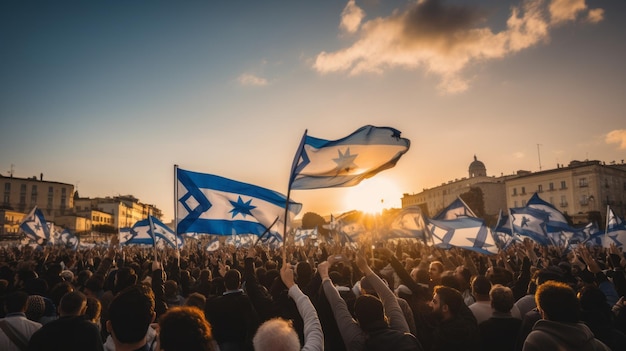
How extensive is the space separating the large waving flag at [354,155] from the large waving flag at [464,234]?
7600 millimetres

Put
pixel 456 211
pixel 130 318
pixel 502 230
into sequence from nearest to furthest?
pixel 130 318
pixel 456 211
pixel 502 230

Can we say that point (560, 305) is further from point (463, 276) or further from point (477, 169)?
point (477, 169)

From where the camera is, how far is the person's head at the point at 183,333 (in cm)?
229

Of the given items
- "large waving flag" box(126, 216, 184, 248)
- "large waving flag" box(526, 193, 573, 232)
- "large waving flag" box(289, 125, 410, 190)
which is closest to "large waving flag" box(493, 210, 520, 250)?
"large waving flag" box(526, 193, 573, 232)

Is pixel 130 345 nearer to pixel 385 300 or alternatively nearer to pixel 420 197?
pixel 385 300

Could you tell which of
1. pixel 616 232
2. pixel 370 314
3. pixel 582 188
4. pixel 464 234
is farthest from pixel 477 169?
pixel 370 314

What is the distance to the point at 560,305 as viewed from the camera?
3412 mm

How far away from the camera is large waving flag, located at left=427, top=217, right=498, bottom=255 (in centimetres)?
1329

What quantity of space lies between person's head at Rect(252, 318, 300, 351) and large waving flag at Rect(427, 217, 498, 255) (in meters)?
12.2

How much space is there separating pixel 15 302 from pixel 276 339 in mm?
3797

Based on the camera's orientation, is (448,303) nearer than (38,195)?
Yes

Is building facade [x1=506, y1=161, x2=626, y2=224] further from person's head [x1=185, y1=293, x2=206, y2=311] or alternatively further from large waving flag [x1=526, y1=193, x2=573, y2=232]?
person's head [x1=185, y1=293, x2=206, y2=311]

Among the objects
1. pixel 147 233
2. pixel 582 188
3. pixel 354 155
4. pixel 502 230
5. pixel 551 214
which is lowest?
pixel 502 230

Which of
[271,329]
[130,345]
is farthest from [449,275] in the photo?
[130,345]
